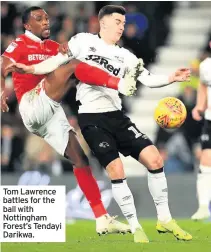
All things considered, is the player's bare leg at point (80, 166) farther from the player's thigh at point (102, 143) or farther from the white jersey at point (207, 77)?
the white jersey at point (207, 77)

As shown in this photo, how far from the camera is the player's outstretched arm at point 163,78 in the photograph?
1055cm

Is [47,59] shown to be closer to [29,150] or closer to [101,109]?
[101,109]

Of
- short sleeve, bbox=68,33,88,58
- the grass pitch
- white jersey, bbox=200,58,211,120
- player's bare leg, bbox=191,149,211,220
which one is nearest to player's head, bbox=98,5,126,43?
short sleeve, bbox=68,33,88,58

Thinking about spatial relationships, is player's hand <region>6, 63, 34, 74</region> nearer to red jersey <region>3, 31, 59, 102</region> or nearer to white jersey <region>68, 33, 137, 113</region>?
white jersey <region>68, 33, 137, 113</region>

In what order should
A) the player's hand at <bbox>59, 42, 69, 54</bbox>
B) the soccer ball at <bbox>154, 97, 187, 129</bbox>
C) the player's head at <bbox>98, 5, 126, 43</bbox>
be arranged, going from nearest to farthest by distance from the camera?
1. the soccer ball at <bbox>154, 97, 187, 129</bbox>
2. the player's head at <bbox>98, 5, 126, 43</bbox>
3. the player's hand at <bbox>59, 42, 69, 54</bbox>

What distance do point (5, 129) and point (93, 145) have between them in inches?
287

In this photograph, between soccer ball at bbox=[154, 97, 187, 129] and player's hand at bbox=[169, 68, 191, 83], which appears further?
soccer ball at bbox=[154, 97, 187, 129]

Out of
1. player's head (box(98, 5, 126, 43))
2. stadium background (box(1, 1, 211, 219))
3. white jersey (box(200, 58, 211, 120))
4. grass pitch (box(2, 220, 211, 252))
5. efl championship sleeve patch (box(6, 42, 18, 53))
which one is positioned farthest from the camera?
stadium background (box(1, 1, 211, 219))

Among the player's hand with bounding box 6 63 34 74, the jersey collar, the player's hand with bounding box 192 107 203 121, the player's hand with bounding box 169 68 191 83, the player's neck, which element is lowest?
the player's hand with bounding box 169 68 191 83

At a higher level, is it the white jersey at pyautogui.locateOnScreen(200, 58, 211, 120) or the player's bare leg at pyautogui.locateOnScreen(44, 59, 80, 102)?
the white jersey at pyautogui.locateOnScreen(200, 58, 211, 120)

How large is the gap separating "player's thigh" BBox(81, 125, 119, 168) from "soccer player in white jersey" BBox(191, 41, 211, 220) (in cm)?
281

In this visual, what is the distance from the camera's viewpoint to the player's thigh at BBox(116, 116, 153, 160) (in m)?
11.2

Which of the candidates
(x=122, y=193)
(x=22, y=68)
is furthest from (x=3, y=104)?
(x=122, y=193)

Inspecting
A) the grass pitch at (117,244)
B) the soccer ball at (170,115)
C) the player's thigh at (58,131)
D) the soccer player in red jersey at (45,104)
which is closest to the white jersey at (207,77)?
the grass pitch at (117,244)
